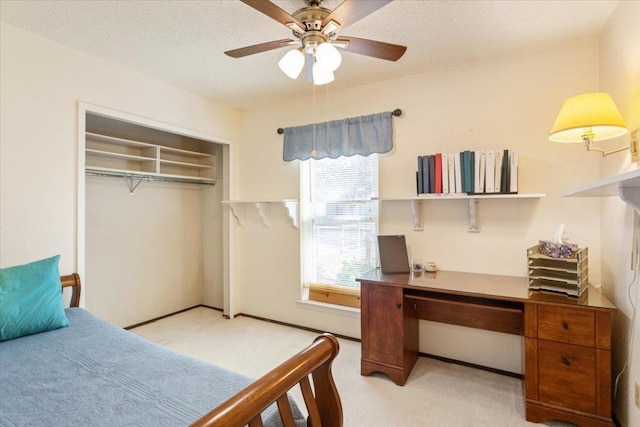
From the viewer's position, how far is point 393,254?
8.57 ft

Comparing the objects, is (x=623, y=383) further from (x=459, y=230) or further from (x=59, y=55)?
(x=59, y=55)

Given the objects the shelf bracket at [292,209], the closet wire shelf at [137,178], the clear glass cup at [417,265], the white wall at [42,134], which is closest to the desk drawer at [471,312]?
the clear glass cup at [417,265]

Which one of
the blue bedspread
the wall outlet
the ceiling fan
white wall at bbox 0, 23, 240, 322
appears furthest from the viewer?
white wall at bbox 0, 23, 240, 322

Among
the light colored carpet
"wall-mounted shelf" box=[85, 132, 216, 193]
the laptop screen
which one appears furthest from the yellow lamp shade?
"wall-mounted shelf" box=[85, 132, 216, 193]

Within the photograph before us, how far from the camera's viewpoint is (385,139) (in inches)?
112

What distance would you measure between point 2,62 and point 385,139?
2771mm

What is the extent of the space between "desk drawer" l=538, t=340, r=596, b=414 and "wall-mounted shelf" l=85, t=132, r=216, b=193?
355 cm

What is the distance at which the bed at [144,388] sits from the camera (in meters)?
0.92

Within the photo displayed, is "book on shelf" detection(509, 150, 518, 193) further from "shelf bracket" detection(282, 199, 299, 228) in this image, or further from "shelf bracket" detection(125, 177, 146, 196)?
"shelf bracket" detection(125, 177, 146, 196)

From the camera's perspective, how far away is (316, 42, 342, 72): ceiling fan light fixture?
5.14ft

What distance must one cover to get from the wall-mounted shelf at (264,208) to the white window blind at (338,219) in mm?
100

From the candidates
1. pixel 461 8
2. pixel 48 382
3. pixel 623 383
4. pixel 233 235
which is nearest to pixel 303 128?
pixel 233 235

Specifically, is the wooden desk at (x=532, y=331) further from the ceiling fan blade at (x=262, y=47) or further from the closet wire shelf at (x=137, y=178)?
the closet wire shelf at (x=137, y=178)

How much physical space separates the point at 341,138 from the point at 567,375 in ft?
7.83
